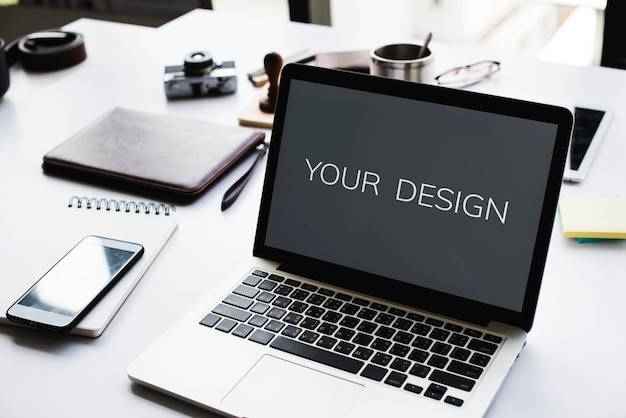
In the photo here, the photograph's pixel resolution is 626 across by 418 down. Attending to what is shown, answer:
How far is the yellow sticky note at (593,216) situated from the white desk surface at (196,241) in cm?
2

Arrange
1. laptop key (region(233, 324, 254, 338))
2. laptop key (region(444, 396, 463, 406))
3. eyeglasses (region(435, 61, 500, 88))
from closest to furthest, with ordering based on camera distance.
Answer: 1. laptop key (region(444, 396, 463, 406))
2. laptop key (region(233, 324, 254, 338))
3. eyeglasses (region(435, 61, 500, 88))

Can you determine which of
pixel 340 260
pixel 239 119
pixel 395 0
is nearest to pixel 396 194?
pixel 340 260

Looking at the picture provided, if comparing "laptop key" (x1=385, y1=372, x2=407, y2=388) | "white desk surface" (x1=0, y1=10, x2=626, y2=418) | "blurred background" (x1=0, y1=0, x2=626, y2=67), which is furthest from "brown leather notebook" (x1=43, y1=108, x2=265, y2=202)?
"blurred background" (x1=0, y1=0, x2=626, y2=67)

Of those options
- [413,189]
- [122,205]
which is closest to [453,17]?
[122,205]

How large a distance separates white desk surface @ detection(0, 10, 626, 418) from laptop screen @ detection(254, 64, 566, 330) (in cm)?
10

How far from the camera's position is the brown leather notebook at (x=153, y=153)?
1.13 metres

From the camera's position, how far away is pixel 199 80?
1418mm

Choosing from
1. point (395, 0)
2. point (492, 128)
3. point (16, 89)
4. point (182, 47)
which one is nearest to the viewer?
point (492, 128)

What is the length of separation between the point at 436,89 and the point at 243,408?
40 cm

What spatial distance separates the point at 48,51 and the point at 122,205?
2.29 ft

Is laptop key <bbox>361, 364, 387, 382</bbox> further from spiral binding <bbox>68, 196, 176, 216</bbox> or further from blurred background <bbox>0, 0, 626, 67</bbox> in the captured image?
blurred background <bbox>0, 0, 626, 67</bbox>

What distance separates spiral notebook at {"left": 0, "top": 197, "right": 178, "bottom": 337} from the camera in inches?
35.1

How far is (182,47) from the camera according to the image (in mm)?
1675

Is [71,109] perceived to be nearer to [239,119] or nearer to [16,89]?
[16,89]
